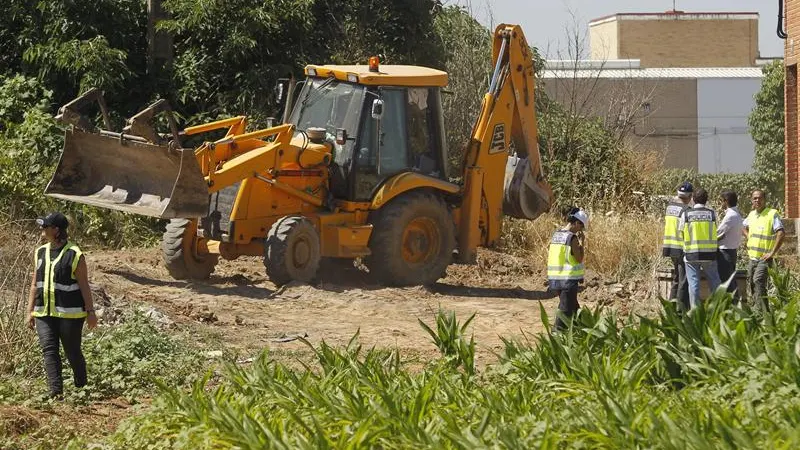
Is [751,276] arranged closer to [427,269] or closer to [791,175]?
[427,269]

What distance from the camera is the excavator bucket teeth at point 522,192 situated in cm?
1784

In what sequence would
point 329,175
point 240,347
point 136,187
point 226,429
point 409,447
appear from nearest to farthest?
point 409,447
point 226,429
point 240,347
point 136,187
point 329,175

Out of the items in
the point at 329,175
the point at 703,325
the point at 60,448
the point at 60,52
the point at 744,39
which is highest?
the point at 744,39

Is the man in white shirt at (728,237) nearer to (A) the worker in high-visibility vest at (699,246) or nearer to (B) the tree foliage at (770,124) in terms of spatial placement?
(A) the worker in high-visibility vest at (699,246)

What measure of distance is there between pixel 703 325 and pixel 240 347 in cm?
507

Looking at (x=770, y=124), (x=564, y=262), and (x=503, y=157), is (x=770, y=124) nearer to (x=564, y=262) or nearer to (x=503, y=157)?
(x=503, y=157)

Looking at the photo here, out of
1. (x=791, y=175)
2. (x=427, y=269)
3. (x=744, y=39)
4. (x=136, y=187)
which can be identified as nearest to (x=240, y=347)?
(x=136, y=187)

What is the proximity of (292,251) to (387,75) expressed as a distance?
96.4 inches

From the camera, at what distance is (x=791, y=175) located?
20.1m

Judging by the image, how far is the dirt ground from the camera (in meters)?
13.4

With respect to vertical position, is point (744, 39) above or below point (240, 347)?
above

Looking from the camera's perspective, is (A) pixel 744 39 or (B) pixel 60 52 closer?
(B) pixel 60 52

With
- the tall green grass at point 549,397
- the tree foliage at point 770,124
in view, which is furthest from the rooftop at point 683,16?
the tall green grass at point 549,397

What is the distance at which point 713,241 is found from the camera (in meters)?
14.2
